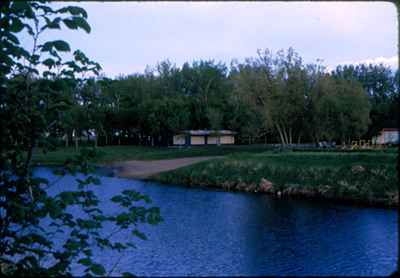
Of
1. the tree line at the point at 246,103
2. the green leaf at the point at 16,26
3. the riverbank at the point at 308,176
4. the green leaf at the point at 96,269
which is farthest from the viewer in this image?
the tree line at the point at 246,103

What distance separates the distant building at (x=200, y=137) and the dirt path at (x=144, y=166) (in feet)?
49.7

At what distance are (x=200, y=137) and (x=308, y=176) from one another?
113ft

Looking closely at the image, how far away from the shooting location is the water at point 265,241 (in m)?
10.3

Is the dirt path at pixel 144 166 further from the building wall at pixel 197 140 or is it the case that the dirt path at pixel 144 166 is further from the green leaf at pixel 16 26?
the green leaf at pixel 16 26

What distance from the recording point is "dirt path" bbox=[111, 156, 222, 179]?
3256 cm

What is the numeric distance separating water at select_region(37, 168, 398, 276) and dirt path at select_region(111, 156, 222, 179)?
12500mm

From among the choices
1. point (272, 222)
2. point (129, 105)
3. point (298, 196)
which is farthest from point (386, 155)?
point (129, 105)

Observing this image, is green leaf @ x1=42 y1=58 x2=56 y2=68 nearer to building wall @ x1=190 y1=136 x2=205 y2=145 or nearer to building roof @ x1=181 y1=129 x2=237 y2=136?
building roof @ x1=181 y1=129 x2=237 y2=136

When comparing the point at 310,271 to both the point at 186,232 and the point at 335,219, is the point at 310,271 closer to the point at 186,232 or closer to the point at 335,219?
the point at 186,232

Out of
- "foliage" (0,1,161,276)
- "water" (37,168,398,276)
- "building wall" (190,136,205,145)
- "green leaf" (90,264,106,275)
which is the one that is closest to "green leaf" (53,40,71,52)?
"foliage" (0,1,161,276)

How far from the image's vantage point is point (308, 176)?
23047mm

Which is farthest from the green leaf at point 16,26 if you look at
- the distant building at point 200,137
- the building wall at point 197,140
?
the building wall at point 197,140

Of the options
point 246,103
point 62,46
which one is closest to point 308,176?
point 246,103

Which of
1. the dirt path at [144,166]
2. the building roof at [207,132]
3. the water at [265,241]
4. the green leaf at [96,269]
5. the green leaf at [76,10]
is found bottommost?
the water at [265,241]
